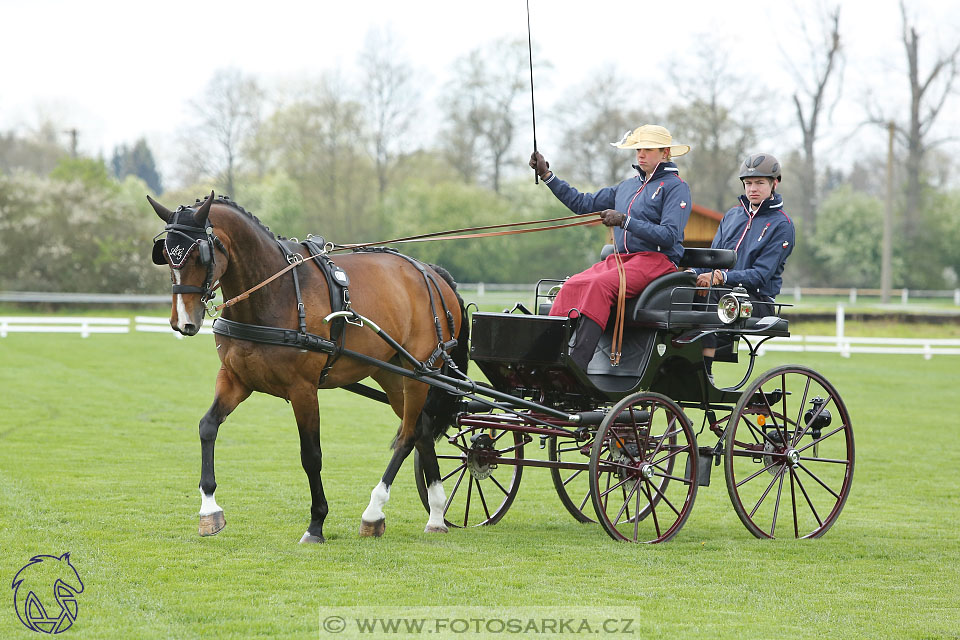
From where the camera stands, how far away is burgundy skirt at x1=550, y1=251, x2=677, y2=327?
6.57 metres

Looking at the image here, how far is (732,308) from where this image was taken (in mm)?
6660

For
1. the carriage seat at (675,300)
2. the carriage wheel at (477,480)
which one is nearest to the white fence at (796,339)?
the carriage wheel at (477,480)

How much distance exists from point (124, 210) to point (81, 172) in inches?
126

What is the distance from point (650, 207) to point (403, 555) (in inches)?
103

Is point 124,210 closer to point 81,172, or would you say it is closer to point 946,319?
point 81,172

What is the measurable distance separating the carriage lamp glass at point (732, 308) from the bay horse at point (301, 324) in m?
1.80

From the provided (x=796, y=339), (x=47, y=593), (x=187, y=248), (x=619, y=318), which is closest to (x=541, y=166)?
(x=619, y=318)

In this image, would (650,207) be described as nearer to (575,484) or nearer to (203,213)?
(203,213)

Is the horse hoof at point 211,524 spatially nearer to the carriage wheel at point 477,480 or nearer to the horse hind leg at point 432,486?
the horse hind leg at point 432,486

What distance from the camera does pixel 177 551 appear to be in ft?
19.4

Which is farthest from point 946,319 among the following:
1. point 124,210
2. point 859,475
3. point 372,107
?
point 124,210

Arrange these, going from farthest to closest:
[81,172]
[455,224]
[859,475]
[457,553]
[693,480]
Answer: [455,224]
[81,172]
[859,475]
[693,480]
[457,553]

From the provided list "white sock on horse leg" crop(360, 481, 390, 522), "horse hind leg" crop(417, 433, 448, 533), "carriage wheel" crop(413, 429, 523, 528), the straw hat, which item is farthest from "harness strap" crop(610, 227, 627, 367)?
"white sock on horse leg" crop(360, 481, 390, 522)

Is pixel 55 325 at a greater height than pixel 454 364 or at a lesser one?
lesser
